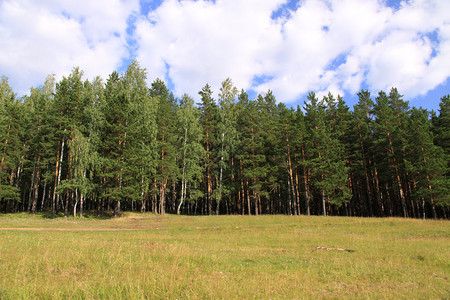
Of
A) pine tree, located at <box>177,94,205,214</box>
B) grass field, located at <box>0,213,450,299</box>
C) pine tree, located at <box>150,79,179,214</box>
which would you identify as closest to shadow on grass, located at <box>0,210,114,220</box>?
pine tree, located at <box>150,79,179,214</box>

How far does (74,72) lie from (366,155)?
2129 inches

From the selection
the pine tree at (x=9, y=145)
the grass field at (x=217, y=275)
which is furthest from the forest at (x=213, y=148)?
the grass field at (x=217, y=275)

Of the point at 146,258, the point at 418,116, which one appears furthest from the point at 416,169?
the point at 146,258

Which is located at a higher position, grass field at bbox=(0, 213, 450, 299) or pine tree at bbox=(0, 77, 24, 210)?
pine tree at bbox=(0, 77, 24, 210)

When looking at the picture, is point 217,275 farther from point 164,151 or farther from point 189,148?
point 164,151

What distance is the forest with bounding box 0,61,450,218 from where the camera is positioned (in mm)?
34938

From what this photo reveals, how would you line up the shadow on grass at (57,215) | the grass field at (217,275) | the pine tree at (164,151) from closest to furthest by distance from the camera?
the grass field at (217,275), the shadow on grass at (57,215), the pine tree at (164,151)

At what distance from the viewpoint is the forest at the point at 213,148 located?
34.9 metres

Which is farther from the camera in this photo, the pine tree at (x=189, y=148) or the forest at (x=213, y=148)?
the pine tree at (x=189, y=148)

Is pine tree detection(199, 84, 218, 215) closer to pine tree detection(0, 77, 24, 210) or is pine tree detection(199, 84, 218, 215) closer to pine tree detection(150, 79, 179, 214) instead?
pine tree detection(150, 79, 179, 214)

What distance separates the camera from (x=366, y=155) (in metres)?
Result: 42.4

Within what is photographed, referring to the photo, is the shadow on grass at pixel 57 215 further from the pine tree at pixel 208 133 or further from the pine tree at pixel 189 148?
the pine tree at pixel 208 133

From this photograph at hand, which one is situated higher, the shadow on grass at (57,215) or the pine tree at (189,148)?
the pine tree at (189,148)

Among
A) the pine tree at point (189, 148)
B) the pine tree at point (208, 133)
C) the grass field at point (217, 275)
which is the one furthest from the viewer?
the pine tree at point (208, 133)
